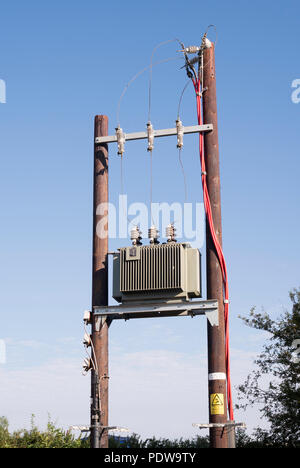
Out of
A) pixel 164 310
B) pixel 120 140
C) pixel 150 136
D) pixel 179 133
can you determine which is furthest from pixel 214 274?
pixel 120 140

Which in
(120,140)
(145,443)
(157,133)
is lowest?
(145,443)

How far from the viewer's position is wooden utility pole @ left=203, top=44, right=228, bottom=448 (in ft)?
45.3

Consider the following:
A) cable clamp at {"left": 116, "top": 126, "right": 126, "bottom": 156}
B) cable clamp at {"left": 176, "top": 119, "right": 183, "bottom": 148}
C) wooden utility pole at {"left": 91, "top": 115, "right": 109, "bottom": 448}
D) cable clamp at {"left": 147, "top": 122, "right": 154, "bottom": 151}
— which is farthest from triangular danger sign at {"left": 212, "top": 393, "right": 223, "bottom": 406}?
cable clamp at {"left": 116, "top": 126, "right": 126, "bottom": 156}

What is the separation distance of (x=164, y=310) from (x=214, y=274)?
4.26 ft

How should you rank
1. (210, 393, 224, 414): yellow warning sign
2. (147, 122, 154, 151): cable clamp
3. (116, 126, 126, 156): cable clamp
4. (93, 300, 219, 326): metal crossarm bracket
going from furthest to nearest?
(116, 126, 126, 156): cable clamp
(147, 122, 154, 151): cable clamp
(93, 300, 219, 326): metal crossarm bracket
(210, 393, 224, 414): yellow warning sign

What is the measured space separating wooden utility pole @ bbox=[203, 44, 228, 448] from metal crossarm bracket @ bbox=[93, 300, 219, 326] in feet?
0.57

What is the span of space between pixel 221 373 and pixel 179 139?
5257 mm

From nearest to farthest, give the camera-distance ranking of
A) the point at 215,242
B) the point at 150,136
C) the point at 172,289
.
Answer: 1. the point at 172,289
2. the point at 215,242
3. the point at 150,136

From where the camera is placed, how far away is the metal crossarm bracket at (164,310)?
14211mm

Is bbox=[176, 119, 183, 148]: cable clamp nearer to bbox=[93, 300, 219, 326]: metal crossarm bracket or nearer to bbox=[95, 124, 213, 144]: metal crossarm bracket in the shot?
bbox=[95, 124, 213, 144]: metal crossarm bracket

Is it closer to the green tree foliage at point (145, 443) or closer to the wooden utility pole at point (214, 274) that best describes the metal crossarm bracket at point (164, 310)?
the wooden utility pole at point (214, 274)

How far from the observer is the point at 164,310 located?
14.3m

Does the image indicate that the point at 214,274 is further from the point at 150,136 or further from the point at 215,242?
the point at 150,136
